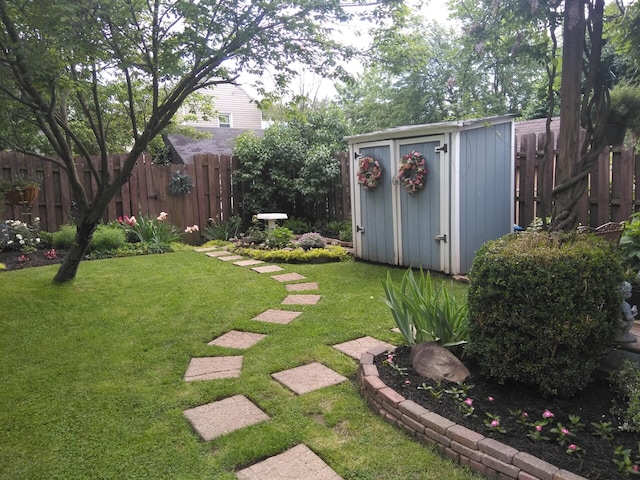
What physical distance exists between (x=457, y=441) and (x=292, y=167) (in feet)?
25.1

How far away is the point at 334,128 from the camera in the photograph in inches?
380

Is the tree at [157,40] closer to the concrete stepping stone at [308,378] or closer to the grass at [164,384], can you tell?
the grass at [164,384]

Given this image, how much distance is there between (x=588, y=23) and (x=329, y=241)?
530cm

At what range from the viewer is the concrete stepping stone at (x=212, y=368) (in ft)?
8.98

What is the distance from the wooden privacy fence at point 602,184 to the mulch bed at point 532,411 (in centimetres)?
239

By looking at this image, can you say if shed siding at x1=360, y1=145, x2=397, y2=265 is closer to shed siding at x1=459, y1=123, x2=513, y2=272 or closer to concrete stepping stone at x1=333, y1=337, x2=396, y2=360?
shed siding at x1=459, y1=123, x2=513, y2=272

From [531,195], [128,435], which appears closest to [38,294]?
[128,435]

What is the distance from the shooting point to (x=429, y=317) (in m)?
2.64

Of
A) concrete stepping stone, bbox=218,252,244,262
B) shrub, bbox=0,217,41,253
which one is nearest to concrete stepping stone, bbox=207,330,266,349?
concrete stepping stone, bbox=218,252,244,262

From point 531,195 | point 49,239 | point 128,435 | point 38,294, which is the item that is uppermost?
point 531,195

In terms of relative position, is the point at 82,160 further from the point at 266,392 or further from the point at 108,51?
the point at 266,392

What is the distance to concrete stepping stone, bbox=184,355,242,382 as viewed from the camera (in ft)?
8.98

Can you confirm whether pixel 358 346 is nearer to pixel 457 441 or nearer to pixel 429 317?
pixel 429 317

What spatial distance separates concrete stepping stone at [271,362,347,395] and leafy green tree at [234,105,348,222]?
19.7 feet
